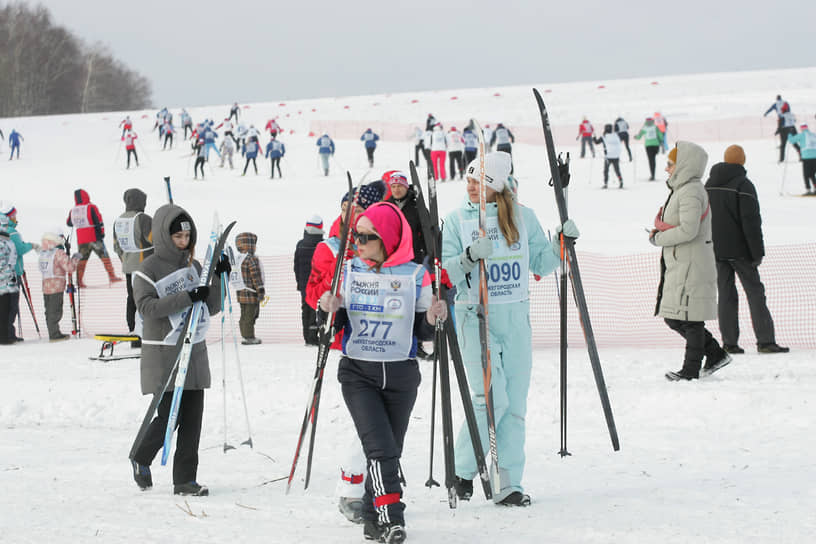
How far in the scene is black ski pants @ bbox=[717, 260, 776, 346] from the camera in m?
7.79

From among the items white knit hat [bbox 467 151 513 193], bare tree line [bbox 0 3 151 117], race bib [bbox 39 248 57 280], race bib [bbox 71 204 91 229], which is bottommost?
race bib [bbox 39 248 57 280]

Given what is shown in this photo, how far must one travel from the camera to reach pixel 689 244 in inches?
268

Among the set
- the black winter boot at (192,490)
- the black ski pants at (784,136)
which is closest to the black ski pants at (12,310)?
the black winter boot at (192,490)

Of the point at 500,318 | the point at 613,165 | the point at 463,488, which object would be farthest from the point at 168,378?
the point at 613,165

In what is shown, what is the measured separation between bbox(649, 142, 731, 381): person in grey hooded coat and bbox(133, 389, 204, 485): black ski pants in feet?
12.6

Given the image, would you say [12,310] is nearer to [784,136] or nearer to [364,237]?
[364,237]

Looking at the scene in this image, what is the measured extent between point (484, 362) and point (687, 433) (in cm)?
203

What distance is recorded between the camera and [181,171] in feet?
95.6

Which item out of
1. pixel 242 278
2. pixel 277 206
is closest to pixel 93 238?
pixel 242 278

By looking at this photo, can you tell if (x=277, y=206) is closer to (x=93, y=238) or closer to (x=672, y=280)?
(x=93, y=238)

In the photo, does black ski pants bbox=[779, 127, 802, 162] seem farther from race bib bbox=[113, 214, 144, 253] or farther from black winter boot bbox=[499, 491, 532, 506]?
black winter boot bbox=[499, 491, 532, 506]

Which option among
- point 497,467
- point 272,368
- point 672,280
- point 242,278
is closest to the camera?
point 497,467

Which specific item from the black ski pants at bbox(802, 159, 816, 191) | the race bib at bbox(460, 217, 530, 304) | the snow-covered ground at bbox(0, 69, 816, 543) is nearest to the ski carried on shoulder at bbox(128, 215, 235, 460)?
the snow-covered ground at bbox(0, 69, 816, 543)

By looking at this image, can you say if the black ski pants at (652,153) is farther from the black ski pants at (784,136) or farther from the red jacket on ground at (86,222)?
the red jacket on ground at (86,222)
